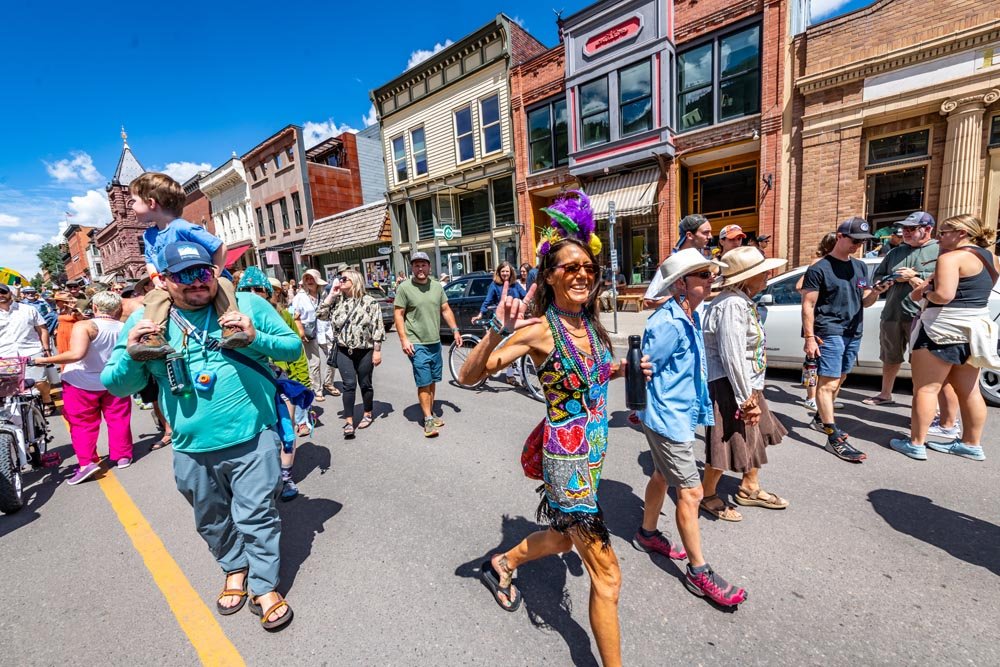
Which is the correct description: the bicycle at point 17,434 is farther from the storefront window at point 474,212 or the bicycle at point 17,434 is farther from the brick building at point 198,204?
the brick building at point 198,204

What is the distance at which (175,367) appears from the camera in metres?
2.10

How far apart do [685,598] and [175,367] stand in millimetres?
2815

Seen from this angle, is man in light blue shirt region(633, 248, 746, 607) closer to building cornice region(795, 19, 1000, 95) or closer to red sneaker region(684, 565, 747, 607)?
red sneaker region(684, 565, 747, 607)

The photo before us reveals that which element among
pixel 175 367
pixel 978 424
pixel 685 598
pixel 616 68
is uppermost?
pixel 616 68

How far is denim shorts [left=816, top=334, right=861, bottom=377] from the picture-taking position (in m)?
3.90

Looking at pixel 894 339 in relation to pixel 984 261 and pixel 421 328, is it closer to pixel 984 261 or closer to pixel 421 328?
pixel 984 261

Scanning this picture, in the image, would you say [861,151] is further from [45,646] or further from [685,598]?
[45,646]

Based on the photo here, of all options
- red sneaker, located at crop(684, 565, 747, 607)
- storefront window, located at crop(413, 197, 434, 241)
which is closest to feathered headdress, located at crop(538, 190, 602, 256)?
red sneaker, located at crop(684, 565, 747, 607)

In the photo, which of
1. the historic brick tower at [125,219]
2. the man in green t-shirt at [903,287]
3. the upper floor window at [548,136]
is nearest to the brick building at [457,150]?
the upper floor window at [548,136]

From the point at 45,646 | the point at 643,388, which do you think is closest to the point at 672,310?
the point at 643,388

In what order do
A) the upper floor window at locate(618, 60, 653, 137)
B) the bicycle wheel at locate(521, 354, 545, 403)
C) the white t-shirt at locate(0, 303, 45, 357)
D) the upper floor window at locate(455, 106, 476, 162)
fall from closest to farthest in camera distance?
1. the white t-shirt at locate(0, 303, 45, 357)
2. the bicycle wheel at locate(521, 354, 545, 403)
3. the upper floor window at locate(618, 60, 653, 137)
4. the upper floor window at locate(455, 106, 476, 162)

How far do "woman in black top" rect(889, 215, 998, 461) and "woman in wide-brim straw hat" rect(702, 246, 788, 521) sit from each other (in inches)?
66.6

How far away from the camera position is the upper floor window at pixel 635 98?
1224 centimetres

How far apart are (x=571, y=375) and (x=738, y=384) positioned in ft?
4.08
